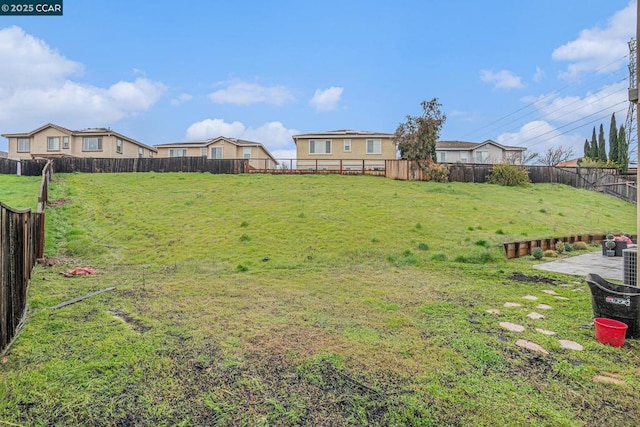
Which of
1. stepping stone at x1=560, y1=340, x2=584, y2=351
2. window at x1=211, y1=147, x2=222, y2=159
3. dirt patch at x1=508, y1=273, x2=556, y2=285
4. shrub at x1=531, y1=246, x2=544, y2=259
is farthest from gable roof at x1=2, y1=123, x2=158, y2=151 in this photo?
stepping stone at x1=560, y1=340, x2=584, y2=351

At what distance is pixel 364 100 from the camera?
21703 mm

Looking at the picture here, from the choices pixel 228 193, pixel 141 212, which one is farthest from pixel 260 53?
pixel 141 212

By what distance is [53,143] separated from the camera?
34312mm

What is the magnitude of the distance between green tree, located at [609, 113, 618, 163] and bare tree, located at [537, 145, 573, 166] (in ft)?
18.2

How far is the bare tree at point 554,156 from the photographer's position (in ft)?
142

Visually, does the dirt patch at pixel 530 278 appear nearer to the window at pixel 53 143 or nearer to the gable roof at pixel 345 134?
the gable roof at pixel 345 134

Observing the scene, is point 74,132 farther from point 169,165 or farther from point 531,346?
point 531,346

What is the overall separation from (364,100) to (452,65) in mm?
5604

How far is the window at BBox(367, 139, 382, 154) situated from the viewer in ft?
102

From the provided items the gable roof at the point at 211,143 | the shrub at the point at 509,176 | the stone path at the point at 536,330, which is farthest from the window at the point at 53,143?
the stone path at the point at 536,330

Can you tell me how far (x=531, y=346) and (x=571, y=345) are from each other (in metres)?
0.44

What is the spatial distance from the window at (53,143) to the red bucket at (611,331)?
4323 cm

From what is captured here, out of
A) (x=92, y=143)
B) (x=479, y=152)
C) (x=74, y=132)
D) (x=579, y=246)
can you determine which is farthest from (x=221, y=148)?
(x=579, y=246)

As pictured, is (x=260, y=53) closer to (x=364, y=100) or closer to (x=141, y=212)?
(x=364, y=100)
